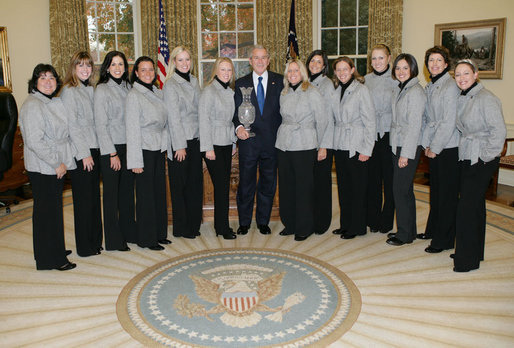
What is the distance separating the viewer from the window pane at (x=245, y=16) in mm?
9086

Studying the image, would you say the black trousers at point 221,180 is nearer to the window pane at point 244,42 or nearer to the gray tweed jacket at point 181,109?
the gray tweed jacket at point 181,109

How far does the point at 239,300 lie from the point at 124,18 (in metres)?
7.33

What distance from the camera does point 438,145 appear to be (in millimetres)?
3789

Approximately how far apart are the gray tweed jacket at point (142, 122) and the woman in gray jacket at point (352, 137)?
5.31ft

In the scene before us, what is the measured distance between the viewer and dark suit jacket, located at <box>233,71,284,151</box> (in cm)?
436

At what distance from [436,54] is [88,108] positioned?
117 inches

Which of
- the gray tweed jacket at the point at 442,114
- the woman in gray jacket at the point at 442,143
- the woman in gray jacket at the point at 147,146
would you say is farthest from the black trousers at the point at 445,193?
the woman in gray jacket at the point at 147,146

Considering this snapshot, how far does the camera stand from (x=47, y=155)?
342 centimetres

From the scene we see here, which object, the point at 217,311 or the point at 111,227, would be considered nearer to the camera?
the point at 217,311

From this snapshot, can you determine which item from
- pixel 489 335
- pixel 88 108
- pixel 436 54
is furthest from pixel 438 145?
pixel 88 108

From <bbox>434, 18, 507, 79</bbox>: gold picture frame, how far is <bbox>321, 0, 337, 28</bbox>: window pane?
203 cm

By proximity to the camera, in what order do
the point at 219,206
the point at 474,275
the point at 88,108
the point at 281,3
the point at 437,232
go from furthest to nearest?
1. the point at 281,3
2. the point at 219,206
3. the point at 437,232
4. the point at 88,108
5. the point at 474,275

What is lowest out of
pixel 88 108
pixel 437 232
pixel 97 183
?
pixel 437 232

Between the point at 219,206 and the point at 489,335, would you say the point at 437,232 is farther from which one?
the point at 219,206
